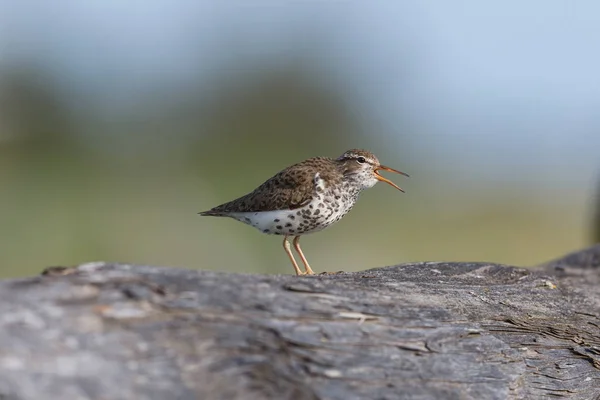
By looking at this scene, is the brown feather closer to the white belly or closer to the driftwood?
the white belly

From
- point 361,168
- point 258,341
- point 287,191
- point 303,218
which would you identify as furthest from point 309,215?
point 258,341

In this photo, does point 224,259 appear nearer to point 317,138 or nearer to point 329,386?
point 317,138

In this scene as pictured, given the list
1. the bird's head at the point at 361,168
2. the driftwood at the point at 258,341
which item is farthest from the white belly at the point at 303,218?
the driftwood at the point at 258,341

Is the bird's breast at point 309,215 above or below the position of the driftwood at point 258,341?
above

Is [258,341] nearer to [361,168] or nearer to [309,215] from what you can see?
[309,215]

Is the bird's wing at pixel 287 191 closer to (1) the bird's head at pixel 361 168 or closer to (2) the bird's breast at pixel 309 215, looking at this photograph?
(2) the bird's breast at pixel 309 215

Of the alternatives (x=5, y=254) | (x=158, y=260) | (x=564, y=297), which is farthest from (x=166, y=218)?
(x=564, y=297)

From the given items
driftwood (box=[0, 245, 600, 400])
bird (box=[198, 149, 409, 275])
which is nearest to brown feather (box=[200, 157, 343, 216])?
bird (box=[198, 149, 409, 275])
